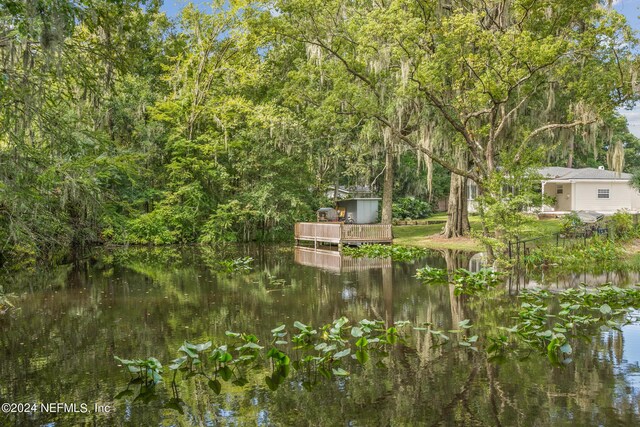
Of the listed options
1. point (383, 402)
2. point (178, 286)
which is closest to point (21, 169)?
point (178, 286)

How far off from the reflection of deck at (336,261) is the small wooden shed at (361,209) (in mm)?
9543

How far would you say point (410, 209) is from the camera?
40500 millimetres

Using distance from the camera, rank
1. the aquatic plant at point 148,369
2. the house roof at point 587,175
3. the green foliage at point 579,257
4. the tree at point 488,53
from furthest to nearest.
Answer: the house roof at point 587,175
the green foliage at point 579,257
the tree at point 488,53
the aquatic plant at point 148,369

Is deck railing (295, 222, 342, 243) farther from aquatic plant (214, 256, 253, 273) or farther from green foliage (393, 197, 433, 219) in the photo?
green foliage (393, 197, 433, 219)

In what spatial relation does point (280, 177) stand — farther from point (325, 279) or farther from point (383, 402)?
point (383, 402)

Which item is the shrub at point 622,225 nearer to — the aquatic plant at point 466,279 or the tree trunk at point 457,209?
the tree trunk at point 457,209

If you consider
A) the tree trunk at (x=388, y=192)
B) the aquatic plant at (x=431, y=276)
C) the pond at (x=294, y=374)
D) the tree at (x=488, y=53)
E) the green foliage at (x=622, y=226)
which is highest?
the tree at (x=488, y=53)

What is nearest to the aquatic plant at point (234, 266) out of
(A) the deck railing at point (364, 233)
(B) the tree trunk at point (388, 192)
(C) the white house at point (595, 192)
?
(A) the deck railing at point (364, 233)

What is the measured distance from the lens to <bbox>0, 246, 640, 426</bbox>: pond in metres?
5.23

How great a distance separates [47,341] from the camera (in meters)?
8.16

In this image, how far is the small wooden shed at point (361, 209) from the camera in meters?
32.2

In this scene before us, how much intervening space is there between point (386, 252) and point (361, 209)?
465 inches

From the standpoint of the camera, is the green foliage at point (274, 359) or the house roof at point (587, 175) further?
the house roof at point (587, 175)

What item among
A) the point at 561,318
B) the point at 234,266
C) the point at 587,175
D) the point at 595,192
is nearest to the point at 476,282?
the point at 561,318
